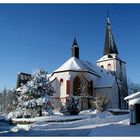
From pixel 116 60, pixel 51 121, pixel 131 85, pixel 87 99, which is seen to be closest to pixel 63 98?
pixel 87 99

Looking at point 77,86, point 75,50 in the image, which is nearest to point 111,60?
point 75,50

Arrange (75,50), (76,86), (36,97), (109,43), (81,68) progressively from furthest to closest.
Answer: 1. (109,43)
2. (75,50)
3. (81,68)
4. (76,86)
5. (36,97)

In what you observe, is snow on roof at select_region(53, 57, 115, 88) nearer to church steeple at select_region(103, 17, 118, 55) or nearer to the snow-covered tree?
church steeple at select_region(103, 17, 118, 55)

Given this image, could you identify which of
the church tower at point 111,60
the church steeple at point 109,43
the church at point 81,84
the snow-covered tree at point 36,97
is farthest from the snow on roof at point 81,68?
the snow-covered tree at point 36,97

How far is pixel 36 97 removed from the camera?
30.8 metres

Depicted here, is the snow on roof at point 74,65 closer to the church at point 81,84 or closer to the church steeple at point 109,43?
the church at point 81,84

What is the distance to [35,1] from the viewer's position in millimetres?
15672

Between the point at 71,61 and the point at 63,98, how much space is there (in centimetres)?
648

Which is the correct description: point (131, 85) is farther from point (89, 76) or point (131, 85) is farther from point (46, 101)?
point (46, 101)

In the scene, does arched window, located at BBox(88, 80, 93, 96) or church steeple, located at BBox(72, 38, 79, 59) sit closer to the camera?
arched window, located at BBox(88, 80, 93, 96)

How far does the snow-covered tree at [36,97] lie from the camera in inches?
1175

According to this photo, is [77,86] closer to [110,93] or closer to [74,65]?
[74,65]

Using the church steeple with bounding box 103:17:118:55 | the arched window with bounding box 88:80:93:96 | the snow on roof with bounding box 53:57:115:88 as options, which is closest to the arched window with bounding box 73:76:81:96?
the snow on roof with bounding box 53:57:115:88

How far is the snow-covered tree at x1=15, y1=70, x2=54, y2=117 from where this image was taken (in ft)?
97.9
